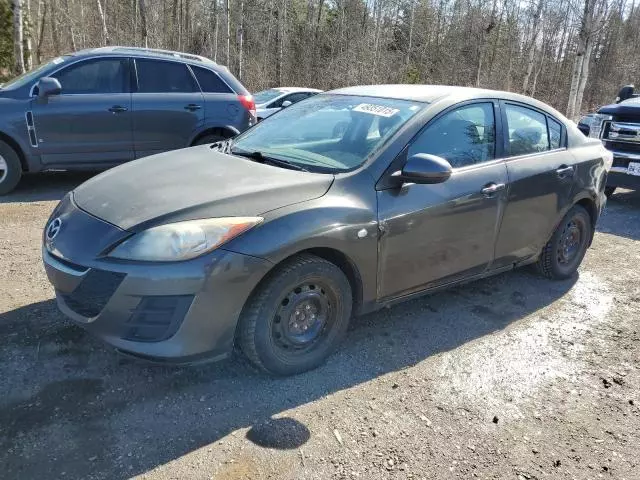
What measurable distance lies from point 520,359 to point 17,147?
249 inches

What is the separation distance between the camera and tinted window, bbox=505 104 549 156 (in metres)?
4.21

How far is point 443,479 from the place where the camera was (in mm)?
2516

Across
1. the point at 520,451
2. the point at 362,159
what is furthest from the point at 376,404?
the point at 362,159

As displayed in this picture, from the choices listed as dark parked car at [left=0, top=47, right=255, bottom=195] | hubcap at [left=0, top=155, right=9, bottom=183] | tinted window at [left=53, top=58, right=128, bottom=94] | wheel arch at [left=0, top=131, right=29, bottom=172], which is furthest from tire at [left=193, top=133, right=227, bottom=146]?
hubcap at [left=0, top=155, right=9, bottom=183]

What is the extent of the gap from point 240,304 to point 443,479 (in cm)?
130

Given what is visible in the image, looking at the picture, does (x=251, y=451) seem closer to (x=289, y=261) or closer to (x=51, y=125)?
(x=289, y=261)

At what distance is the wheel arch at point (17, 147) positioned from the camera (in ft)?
21.6

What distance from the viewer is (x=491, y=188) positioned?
12.7ft

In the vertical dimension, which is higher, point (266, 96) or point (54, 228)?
point (266, 96)

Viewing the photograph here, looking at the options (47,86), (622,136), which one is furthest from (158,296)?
(622,136)

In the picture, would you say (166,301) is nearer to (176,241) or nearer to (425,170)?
(176,241)

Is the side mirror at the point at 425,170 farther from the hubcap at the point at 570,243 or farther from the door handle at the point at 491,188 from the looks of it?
the hubcap at the point at 570,243

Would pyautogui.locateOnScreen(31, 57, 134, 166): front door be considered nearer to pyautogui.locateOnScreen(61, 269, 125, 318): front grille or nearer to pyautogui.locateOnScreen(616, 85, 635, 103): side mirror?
pyautogui.locateOnScreen(61, 269, 125, 318): front grille

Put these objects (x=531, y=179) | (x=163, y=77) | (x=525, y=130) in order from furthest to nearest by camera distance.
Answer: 1. (x=163, y=77)
2. (x=525, y=130)
3. (x=531, y=179)
